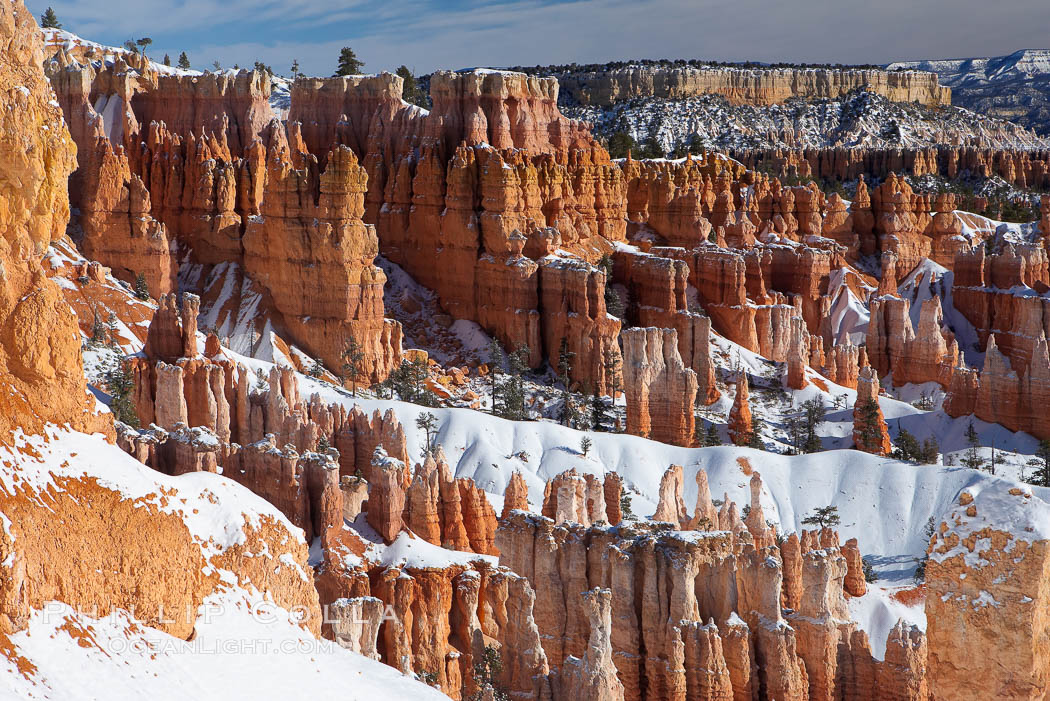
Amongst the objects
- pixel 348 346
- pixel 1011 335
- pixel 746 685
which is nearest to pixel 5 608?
pixel 746 685

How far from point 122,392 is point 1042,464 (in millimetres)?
41862

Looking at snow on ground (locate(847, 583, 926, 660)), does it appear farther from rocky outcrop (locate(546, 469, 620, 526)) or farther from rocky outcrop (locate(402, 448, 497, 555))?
rocky outcrop (locate(402, 448, 497, 555))

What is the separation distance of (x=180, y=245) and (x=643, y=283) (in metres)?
27.3

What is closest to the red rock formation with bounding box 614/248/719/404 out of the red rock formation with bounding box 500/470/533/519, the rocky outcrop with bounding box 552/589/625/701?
the red rock formation with bounding box 500/470/533/519

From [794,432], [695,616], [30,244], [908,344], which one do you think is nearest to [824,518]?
[794,432]

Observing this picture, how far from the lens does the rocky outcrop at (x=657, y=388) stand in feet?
197

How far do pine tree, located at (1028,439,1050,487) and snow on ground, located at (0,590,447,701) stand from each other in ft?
137

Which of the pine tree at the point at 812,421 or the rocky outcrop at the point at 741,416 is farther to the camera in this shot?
the rocky outcrop at the point at 741,416

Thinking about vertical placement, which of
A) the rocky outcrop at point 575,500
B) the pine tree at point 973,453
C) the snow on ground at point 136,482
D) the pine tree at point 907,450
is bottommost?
the pine tree at point 973,453

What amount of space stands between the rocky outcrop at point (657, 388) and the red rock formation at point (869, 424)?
826 cm

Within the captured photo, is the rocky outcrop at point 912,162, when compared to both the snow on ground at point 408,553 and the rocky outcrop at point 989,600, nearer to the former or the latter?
the snow on ground at point 408,553

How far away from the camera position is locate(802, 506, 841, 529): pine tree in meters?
49.0

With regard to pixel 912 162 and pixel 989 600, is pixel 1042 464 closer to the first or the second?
pixel 989 600

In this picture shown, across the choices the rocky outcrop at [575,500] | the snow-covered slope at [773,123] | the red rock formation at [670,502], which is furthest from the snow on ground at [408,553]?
the snow-covered slope at [773,123]
